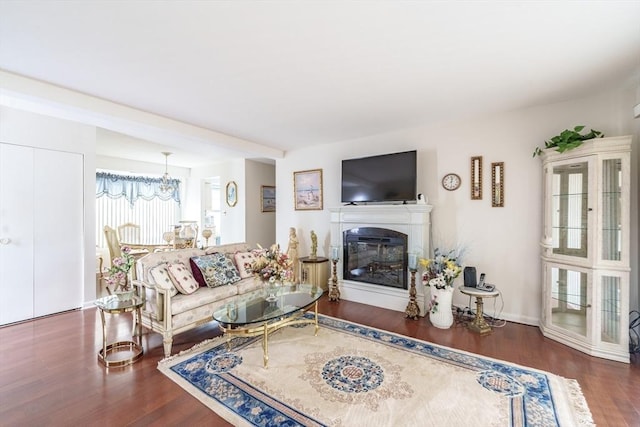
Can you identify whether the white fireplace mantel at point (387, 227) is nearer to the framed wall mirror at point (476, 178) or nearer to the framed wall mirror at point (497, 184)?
the framed wall mirror at point (476, 178)

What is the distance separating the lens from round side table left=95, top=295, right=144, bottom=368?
2.42 metres

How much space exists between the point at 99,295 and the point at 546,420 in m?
5.59

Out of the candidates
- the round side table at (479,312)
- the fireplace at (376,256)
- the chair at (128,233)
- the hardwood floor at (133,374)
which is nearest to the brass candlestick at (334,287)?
the fireplace at (376,256)

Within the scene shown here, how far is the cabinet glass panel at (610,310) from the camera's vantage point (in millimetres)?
2512

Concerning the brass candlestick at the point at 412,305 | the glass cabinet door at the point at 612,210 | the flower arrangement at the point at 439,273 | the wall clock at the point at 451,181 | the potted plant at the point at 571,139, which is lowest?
the brass candlestick at the point at 412,305

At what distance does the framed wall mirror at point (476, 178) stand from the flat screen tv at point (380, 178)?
695mm

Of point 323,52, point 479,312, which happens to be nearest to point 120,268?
point 323,52

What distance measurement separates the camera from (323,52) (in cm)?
206

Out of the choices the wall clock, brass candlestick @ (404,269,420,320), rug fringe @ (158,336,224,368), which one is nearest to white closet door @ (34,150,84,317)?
rug fringe @ (158,336,224,368)

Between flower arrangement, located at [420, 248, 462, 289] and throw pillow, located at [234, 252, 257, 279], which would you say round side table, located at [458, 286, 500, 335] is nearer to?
flower arrangement, located at [420, 248, 462, 289]

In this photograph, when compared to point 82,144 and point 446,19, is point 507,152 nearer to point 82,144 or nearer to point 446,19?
point 446,19

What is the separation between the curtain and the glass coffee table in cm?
524

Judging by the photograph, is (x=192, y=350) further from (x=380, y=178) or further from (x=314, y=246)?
(x=380, y=178)

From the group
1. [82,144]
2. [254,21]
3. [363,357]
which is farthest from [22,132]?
[363,357]
